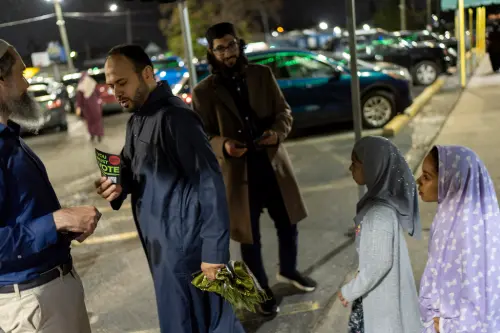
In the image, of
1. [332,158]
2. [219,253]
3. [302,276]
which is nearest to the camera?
[219,253]

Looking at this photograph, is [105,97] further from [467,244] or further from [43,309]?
[467,244]

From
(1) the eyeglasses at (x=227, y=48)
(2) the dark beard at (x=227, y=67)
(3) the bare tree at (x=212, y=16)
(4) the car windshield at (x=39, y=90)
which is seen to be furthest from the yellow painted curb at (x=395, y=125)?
(3) the bare tree at (x=212, y=16)

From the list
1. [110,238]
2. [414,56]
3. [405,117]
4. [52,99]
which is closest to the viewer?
[110,238]

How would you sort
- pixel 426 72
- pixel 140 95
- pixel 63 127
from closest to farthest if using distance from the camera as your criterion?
pixel 140 95 → pixel 63 127 → pixel 426 72

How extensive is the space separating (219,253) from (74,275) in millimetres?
680

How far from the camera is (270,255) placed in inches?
192

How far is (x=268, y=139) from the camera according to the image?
353 cm

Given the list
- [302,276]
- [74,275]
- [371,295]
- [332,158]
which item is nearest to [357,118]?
[302,276]

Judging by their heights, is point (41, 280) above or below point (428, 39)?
above

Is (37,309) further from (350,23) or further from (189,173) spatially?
(350,23)

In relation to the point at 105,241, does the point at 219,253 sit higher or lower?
higher

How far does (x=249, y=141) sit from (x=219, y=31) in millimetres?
760

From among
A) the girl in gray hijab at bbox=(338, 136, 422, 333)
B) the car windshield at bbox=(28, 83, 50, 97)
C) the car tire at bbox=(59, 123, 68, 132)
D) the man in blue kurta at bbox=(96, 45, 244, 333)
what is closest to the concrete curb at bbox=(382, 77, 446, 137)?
the girl in gray hijab at bbox=(338, 136, 422, 333)

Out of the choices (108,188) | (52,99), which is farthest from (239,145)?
(52,99)
